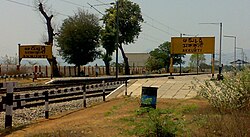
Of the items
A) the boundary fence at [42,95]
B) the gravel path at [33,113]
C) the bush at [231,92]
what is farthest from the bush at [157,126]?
the gravel path at [33,113]

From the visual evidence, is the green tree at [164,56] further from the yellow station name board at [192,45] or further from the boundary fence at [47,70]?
the yellow station name board at [192,45]

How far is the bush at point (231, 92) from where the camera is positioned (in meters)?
9.45

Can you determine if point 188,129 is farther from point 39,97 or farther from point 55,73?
point 55,73

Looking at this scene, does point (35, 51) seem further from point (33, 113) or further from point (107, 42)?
point (33, 113)

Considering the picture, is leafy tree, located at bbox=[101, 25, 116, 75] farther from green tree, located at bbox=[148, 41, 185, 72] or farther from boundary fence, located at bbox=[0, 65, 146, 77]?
green tree, located at bbox=[148, 41, 185, 72]

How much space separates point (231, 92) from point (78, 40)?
53.3m

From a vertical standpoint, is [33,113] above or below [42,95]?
below

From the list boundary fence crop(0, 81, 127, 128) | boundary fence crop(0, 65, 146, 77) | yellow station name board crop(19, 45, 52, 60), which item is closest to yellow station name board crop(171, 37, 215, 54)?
boundary fence crop(0, 81, 127, 128)

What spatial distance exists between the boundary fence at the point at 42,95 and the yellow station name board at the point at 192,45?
40.1ft

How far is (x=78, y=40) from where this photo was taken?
204ft

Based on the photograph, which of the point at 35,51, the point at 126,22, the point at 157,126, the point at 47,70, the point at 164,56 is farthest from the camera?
the point at 164,56

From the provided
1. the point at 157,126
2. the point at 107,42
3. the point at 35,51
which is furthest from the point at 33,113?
the point at 107,42

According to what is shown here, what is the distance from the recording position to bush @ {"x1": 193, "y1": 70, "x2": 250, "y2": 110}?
945 centimetres

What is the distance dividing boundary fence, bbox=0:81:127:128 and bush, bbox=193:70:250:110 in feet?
16.4
